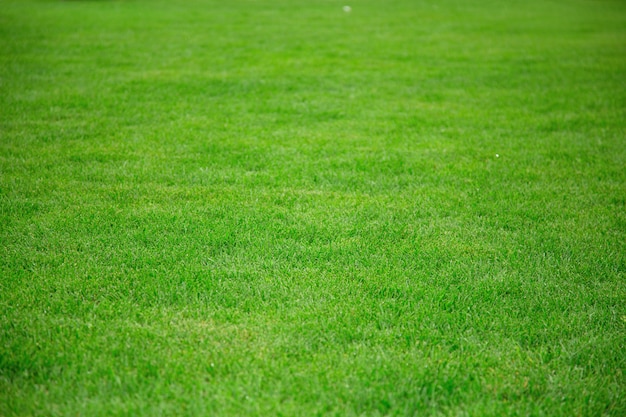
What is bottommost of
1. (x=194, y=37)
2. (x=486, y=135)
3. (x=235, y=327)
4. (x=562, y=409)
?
(x=562, y=409)

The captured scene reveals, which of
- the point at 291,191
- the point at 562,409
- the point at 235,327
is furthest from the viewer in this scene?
the point at 291,191

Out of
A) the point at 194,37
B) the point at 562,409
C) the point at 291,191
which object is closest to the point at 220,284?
the point at 291,191

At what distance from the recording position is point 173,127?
6281 millimetres

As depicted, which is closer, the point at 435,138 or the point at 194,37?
the point at 435,138

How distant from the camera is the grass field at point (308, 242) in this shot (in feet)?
8.60

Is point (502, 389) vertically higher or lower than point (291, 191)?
lower

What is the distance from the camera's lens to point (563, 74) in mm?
9250

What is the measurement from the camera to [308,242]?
3887 millimetres

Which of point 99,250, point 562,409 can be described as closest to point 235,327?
point 99,250

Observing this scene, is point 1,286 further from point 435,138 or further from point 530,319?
point 435,138

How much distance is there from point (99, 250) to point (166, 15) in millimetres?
12597

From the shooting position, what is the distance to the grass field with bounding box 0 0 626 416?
2.62m

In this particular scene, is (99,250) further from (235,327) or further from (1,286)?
(235,327)

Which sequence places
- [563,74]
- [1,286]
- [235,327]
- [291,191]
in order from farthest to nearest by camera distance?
[563,74] → [291,191] → [1,286] → [235,327]
